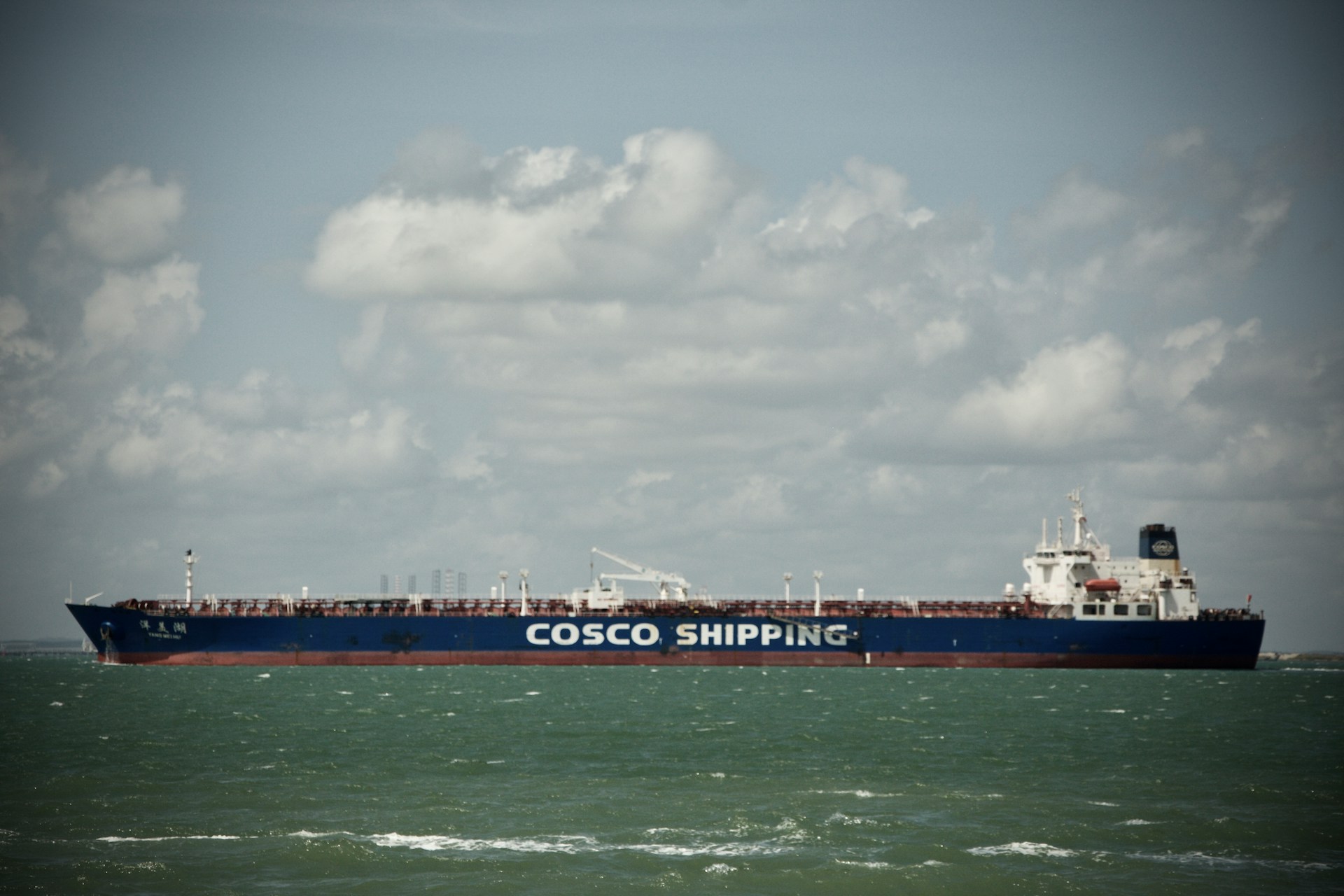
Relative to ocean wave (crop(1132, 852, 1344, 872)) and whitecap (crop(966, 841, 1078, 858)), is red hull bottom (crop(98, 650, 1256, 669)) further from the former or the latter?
ocean wave (crop(1132, 852, 1344, 872))

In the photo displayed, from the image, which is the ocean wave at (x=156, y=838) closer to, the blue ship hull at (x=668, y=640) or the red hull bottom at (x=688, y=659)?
the blue ship hull at (x=668, y=640)

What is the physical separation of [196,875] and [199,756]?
49.7 feet

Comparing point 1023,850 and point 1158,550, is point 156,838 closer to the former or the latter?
point 1023,850

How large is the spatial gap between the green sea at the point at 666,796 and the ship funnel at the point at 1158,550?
23.5 m

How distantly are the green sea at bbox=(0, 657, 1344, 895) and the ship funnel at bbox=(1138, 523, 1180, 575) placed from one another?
77.0ft

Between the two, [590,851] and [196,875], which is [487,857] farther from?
[196,875]

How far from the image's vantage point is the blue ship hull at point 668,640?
75.3 m

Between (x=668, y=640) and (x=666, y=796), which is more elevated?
(x=668, y=640)

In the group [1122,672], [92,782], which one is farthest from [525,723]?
[1122,672]

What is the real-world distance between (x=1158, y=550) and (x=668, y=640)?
31.3 metres

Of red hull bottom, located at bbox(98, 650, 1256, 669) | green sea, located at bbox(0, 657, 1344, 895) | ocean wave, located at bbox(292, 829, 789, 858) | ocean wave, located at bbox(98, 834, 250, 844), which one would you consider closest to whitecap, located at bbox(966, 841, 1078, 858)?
green sea, located at bbox(0, 657, 1344, 895)

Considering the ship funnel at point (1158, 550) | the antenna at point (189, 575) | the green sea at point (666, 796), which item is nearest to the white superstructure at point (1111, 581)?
the ship funnel at point (1158, 550)

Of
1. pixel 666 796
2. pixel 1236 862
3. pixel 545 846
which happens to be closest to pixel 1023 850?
pixel 1236 862

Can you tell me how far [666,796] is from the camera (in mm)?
31266
